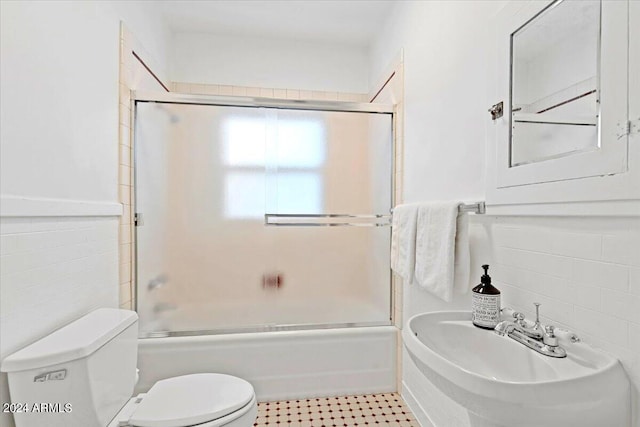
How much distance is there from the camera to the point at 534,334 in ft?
3.22

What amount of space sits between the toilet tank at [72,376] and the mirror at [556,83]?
5.18ft

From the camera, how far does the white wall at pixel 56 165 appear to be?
1.08 meters

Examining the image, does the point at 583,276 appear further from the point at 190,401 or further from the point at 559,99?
the point at 190,401

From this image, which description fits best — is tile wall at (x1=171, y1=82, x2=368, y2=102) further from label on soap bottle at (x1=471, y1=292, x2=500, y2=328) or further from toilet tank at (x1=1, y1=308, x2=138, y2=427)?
label on soap bottle at (x1=471, y1=292, x2=500, y2=328)

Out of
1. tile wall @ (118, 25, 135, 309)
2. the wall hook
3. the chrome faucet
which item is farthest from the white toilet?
the wall hook

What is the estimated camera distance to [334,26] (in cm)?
269

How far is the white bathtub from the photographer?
205 centimetres

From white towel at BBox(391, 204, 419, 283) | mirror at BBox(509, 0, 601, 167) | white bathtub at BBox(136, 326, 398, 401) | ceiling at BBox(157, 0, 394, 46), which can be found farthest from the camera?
ceiling at BBox(157, 0, 394, 46)

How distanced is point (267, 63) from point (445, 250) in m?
2.28

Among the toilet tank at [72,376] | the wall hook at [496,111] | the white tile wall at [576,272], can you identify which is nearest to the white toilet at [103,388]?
the toilet tank at [72,376]

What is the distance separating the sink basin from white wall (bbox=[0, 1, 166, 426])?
1.26 metres

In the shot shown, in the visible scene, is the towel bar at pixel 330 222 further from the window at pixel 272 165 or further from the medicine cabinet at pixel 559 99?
the medicine cabinet at pixel 559 99

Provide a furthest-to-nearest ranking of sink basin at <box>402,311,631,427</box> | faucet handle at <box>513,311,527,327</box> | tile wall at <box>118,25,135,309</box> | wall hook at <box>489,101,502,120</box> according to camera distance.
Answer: tile wall at <box>118,25,135,309</box> → wall hook at <box>489,101,502,120</box> → faucet handle at <box>513,311,527,327</box> → sink basin at <box>402,311,631,427</box>

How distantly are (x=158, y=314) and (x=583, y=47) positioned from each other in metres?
2.29
